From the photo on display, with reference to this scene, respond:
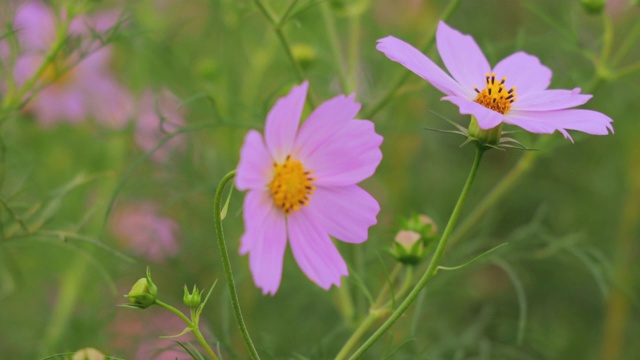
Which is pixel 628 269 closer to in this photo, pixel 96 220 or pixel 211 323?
pixel 211 323

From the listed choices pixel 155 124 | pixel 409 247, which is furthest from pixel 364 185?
pixel 409 247

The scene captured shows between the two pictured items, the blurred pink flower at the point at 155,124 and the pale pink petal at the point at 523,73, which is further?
the blurred pink flower at the point at 155,124

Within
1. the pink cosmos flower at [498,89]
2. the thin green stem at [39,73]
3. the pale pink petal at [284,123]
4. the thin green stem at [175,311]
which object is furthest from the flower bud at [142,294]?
the thin green stem at [39,73]

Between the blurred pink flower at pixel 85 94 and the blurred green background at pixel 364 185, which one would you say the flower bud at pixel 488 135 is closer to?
the blurred green background at pixel 364 185

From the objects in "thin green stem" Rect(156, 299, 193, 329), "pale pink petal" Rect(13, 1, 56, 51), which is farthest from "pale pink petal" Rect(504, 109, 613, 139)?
"pale pink petal" Rect(13, 1, 56, 51)

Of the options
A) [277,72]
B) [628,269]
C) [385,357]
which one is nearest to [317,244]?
[385,357]

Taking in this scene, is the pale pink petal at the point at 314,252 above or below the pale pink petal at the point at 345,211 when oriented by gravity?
below
